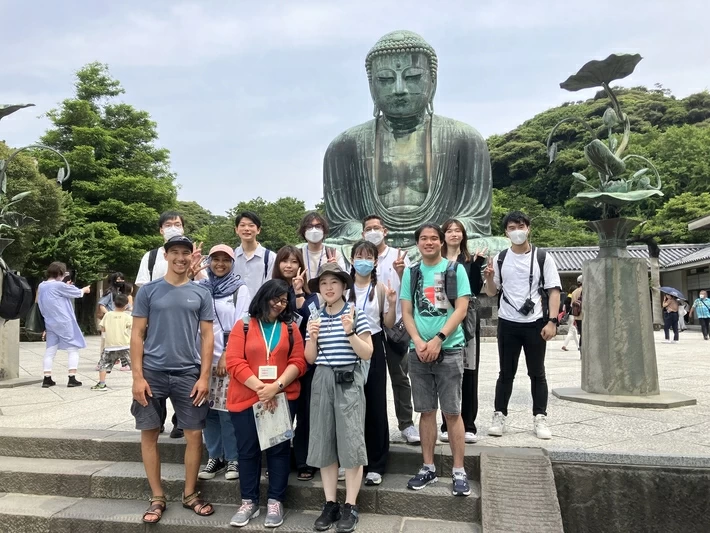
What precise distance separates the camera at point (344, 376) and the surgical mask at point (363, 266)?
619 mm

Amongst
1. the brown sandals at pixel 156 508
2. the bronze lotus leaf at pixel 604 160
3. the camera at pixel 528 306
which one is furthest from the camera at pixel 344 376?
the bronze lotus leaf at pixel 604 160

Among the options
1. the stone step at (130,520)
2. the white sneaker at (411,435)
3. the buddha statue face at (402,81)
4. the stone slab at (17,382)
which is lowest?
the stone step at (130,520)

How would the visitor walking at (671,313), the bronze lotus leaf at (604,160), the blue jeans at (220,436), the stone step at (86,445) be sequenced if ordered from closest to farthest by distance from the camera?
the blue jeans at (220,436) → the stone step at (86,445) → the bronze lotus leaf at (604,160) → the visitor walking at (671,313)

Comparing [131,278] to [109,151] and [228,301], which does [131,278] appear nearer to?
[109,151]

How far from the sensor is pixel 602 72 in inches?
220

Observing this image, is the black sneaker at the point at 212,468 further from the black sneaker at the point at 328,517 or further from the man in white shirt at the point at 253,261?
the man in white shirt at the point at 253,261

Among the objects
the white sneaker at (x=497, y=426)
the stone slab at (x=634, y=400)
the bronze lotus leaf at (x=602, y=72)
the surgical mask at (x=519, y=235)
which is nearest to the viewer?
the white sneaker at (x=497, y=426)

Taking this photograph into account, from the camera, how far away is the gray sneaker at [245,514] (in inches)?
121

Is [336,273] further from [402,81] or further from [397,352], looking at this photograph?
[402,81]

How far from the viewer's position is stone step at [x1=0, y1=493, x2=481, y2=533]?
3.08 meters

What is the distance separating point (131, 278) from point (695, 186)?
24102 mm

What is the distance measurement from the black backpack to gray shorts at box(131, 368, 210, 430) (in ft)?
12.4

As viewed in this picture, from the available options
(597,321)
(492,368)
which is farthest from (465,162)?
(597,321)

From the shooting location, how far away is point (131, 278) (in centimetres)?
2042
